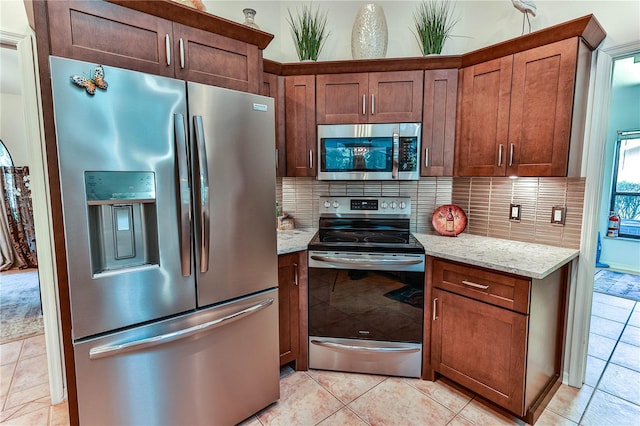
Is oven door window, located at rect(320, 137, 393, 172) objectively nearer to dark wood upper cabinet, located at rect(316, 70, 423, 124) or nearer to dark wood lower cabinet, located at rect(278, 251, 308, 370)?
dark wood upper cabinet, located at rect(316, 70, 423, 124)

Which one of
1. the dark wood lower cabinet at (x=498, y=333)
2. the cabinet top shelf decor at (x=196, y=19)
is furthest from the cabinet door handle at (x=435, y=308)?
the cabinet top shelf decor at (x=196, y=19)

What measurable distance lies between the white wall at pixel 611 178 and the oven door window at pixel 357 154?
4.05 meters

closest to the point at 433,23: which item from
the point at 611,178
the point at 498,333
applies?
the point at 498,333

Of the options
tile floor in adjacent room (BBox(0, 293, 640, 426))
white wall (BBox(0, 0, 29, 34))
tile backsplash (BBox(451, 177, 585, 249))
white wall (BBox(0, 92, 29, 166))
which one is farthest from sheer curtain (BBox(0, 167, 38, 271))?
tile backsplash (BBox(451, 177, 585, 249))

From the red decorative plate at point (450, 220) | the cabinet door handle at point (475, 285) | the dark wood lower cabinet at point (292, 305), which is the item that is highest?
the red decorative plate at point (450, 220)

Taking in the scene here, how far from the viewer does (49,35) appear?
1207 millimetres

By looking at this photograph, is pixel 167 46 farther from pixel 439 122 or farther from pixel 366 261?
pixel 439 122

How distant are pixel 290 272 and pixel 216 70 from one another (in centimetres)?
126

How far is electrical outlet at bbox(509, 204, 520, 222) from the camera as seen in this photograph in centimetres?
221

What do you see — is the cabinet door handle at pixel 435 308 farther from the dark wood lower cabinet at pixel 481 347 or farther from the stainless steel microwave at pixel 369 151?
the stainless steel microwave at pixel 369 151

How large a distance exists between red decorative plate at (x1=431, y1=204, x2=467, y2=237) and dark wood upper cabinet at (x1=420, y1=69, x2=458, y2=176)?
288 mm

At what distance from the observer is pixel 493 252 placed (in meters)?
1.89

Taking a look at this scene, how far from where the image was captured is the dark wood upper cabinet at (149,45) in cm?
125

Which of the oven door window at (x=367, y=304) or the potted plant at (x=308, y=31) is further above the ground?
the potted plant at (x=308, y=31)
